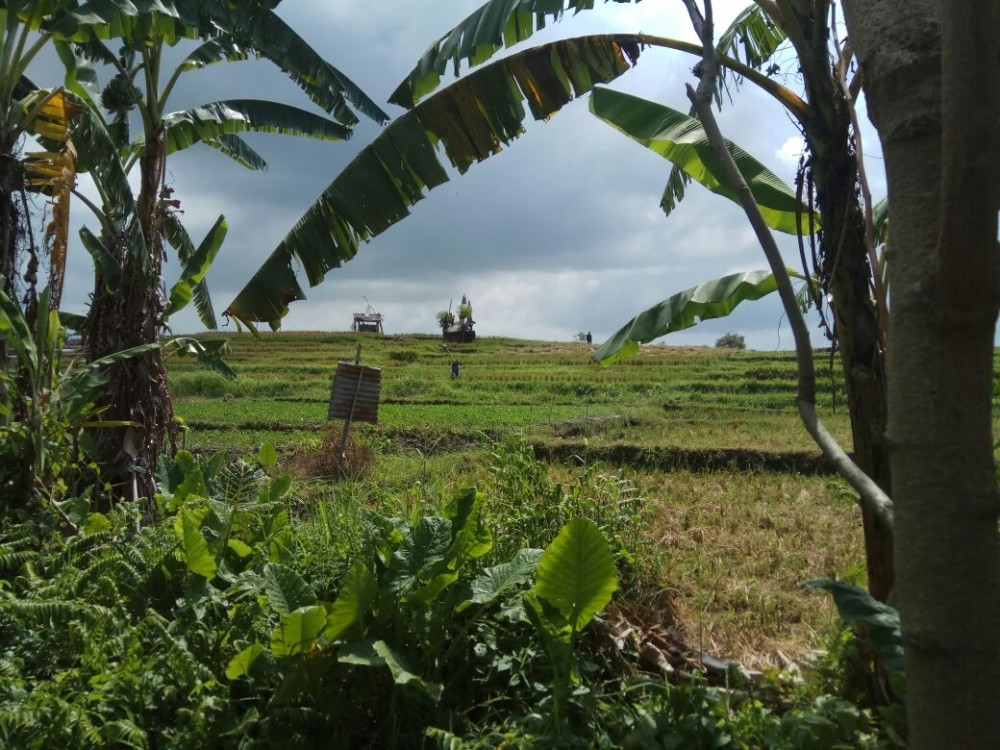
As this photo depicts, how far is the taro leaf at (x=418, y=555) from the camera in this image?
2.42 m

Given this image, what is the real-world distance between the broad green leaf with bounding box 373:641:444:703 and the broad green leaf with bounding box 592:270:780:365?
2903 mm

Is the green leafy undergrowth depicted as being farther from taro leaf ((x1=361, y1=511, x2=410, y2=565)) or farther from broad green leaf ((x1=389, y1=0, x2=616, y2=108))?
broad green leaf ((x1=389, y1=0, x2=616, y2=108))

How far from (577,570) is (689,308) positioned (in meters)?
2.90

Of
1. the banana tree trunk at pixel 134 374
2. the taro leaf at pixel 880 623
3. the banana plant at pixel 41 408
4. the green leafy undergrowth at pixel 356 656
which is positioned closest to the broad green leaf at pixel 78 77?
the banana tree trunk at pixel 134 374

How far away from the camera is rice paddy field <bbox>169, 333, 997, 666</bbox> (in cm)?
339

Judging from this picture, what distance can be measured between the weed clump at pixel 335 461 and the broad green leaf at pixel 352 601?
4.95 metres

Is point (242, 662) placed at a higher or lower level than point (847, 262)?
lower

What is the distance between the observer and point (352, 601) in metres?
2.26

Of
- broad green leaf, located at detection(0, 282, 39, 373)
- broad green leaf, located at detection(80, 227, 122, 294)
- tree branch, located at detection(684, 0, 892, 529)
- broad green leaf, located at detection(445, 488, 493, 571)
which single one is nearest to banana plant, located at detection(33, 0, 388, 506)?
broad green leaf, located at detection(80, 227, 122, 294)

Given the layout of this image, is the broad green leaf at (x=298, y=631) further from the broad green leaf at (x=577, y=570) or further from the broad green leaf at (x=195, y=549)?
the broad green leaf at (x=577, y=570)

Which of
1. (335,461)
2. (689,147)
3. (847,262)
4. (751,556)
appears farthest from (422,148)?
(335,461)

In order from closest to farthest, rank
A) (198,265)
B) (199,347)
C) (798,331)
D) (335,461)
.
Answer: (798,331) < (198,265) < (199,347) < (335,461)

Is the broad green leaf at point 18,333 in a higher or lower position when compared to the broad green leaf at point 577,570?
higher

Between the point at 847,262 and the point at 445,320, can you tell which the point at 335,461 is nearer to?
the point at 847,262
